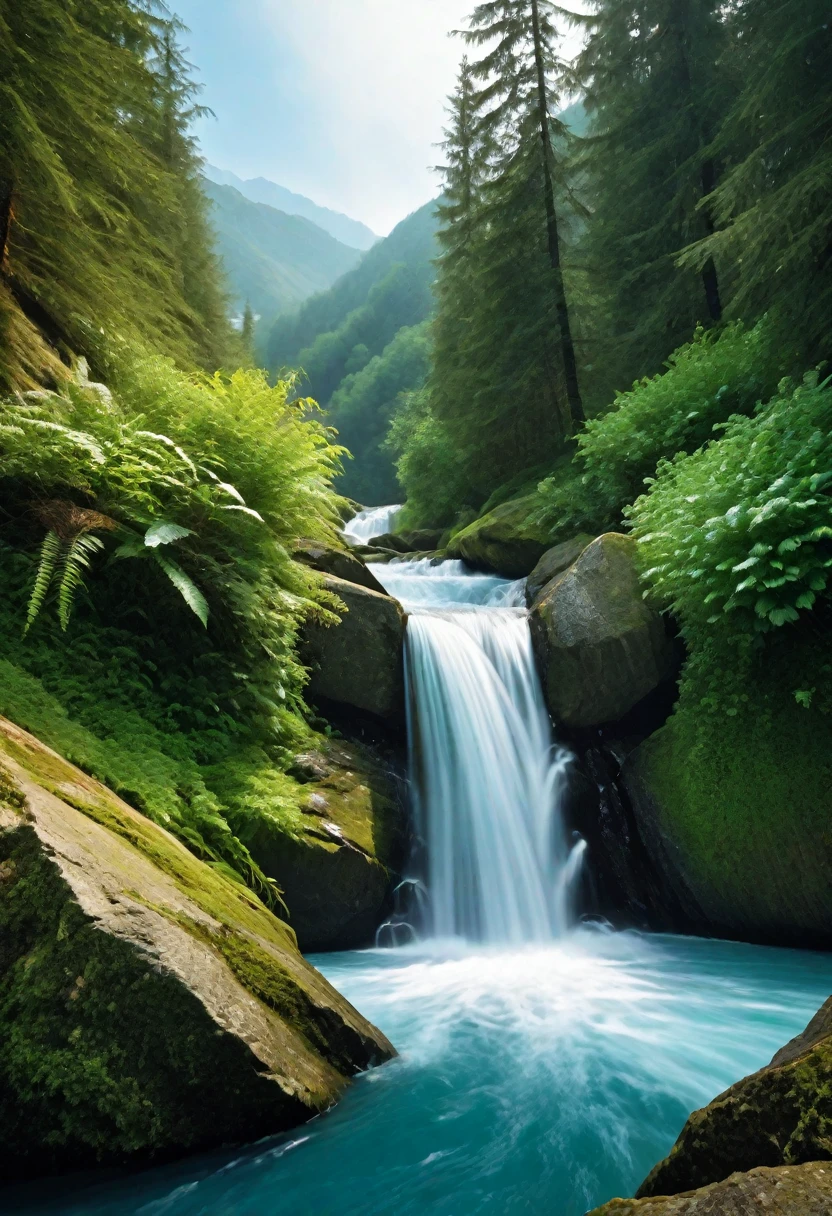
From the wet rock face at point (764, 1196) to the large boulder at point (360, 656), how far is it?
5.80m

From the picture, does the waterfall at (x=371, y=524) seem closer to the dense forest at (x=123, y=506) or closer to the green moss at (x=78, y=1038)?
the dense forest at (x=123, y=506)

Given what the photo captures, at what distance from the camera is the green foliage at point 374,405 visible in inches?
2350

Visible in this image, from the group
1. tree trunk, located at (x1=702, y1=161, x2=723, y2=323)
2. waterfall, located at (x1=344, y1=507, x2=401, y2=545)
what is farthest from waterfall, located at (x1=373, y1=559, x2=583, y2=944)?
waterfall, located at (x1=344, y1=507, x2=401, y2=545)

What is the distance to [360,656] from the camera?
7219 millimetres

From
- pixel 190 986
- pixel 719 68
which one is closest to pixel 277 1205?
pixel 190 986

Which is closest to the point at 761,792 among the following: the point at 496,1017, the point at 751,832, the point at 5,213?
the point at 751,832

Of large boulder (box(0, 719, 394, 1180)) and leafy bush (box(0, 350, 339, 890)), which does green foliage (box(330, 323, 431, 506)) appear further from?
large boulder (box(0, 719, 394, 1180))

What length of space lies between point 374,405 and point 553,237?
51.0 m

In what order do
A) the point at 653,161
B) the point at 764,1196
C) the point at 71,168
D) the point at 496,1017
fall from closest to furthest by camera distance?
the point at 764,1196
the point at 496,1017
the point at 71,168
the point at 653,161

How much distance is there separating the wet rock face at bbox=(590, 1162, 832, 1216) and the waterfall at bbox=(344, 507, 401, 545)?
74.7 feet

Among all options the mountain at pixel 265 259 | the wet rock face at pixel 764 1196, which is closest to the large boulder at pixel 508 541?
the wet rock face at pixel 764 1196

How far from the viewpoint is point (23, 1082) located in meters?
2.10

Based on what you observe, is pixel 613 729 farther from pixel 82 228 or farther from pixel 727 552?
pixel 82 228

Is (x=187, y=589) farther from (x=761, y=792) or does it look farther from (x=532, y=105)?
(x=532, y=105)
